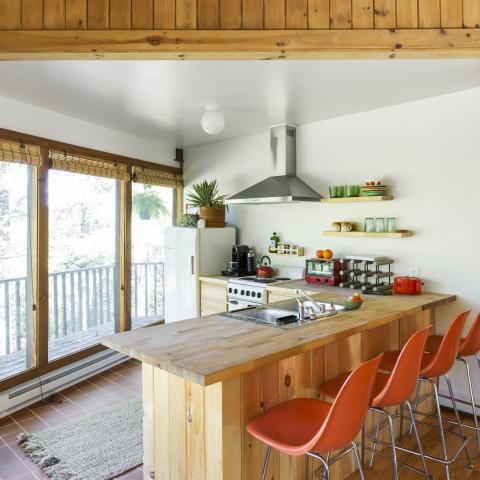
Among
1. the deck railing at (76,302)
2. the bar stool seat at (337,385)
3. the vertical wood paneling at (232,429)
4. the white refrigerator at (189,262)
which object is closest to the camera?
the vertical wood paneling at (232,429)

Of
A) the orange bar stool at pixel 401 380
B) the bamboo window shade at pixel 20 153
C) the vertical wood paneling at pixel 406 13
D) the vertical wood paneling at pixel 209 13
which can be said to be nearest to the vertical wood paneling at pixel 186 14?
the vertical wood paneling at pixel 209 13

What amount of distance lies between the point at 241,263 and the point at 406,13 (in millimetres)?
3104

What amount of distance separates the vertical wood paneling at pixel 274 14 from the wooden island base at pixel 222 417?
5.05ft

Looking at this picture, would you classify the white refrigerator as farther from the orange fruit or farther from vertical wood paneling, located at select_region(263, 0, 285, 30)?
vertical wood paneling, located at select_region(263, 0, 285, 30)

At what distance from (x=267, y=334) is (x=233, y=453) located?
562 millimetres

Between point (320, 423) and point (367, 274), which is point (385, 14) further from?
point (367, 274)

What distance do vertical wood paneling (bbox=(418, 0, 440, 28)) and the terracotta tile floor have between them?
2.88 meters

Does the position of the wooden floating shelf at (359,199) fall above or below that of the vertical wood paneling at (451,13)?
below

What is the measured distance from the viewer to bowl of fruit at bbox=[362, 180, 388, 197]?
3.52 metres


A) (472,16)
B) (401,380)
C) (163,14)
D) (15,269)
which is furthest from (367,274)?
(15,269)

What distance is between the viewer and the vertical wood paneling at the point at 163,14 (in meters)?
1.81

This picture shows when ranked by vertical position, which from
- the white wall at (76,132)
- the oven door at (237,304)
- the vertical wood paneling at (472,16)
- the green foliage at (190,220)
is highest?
the white wall at (76,132)

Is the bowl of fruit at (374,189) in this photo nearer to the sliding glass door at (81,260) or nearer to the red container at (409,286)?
the red container at (409,286)

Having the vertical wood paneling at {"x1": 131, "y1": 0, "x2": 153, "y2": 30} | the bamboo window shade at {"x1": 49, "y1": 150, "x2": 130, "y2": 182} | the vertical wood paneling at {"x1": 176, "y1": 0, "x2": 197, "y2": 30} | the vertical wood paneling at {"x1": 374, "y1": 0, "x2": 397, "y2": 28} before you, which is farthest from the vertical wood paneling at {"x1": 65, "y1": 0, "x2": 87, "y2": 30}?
the bamboo window shade at {"x1": 49, "y1": 150, "x2": 130, "y2": 182}
